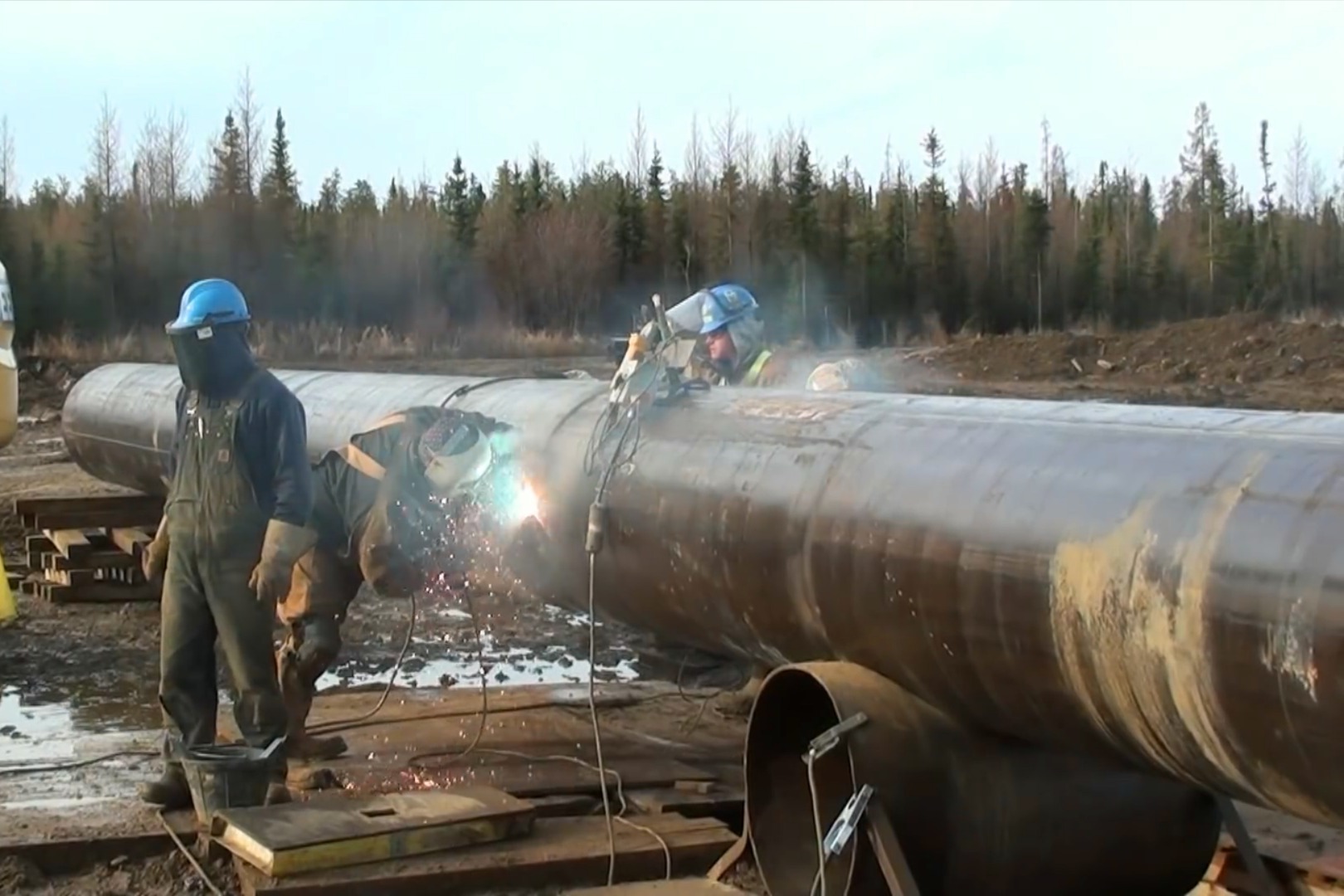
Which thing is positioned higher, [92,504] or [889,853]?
[92,504]

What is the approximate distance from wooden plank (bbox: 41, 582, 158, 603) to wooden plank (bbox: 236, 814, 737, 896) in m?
6.03

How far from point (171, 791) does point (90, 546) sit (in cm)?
546

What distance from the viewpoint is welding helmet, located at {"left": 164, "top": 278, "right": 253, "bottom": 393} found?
561 centimetres

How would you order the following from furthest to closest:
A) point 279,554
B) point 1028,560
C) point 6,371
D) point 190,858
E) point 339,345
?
point 339,345
point 6,371
point 279,554
point 190,858
point 1028,560

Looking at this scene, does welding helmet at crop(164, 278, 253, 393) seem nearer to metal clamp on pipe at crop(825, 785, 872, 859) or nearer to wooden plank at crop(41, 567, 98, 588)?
metal clamp on pipe at crop(825, 785, 872, 859)

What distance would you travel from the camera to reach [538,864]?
4.92 meters

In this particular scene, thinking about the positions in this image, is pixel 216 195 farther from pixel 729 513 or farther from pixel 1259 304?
pixel 729 513

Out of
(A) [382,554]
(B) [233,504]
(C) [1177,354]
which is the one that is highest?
(B) [233,504]

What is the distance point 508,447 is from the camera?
6141mm

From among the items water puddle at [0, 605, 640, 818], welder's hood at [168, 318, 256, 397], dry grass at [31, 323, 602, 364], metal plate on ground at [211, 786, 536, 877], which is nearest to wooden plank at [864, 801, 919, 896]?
metal plate on ground at [211, 786, 536, 877]

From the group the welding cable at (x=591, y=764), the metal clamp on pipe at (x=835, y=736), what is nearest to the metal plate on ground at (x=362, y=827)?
the welding cable at (x=591, y=764)

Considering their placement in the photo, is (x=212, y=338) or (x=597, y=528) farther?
(x=212, y=338)

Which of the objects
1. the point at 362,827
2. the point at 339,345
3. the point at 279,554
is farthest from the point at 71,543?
the point at 339,345

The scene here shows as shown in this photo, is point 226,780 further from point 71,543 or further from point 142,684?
point 71,543
